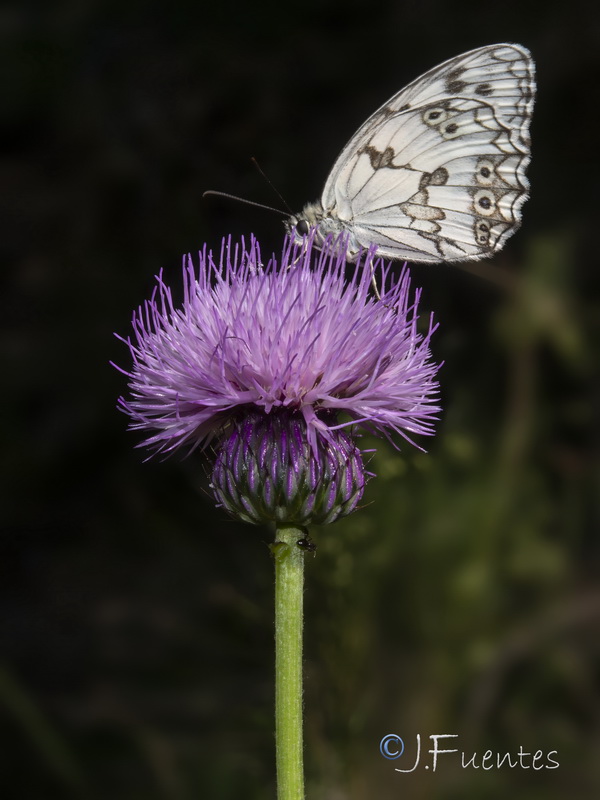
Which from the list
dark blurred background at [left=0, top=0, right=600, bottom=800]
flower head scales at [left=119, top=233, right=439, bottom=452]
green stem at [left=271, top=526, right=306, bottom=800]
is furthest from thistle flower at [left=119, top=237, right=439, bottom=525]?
dark blurred background at [left=0, top=0, right=600, bottom=800]

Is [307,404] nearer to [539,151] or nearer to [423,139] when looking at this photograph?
[423,139]

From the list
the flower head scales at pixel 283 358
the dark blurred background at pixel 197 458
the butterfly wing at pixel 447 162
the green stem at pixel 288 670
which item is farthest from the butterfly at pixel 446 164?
the dark blurred background at pixel 197 458

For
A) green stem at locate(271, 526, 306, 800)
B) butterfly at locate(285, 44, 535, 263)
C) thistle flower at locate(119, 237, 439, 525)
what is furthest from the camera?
butterfly at locate(285, 44, 535, 263)

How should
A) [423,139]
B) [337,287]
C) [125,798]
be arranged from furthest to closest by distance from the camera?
1. [125,798]
2. [423,139]
3. [337,287]

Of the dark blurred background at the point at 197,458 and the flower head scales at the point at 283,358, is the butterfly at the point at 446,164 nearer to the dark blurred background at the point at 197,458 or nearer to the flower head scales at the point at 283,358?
the flower head scales at the point at 283,358

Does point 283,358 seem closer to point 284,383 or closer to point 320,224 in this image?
point 284,383

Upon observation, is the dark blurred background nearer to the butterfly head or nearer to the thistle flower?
the butterfly head

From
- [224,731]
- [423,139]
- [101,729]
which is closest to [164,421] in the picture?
[423,139]
